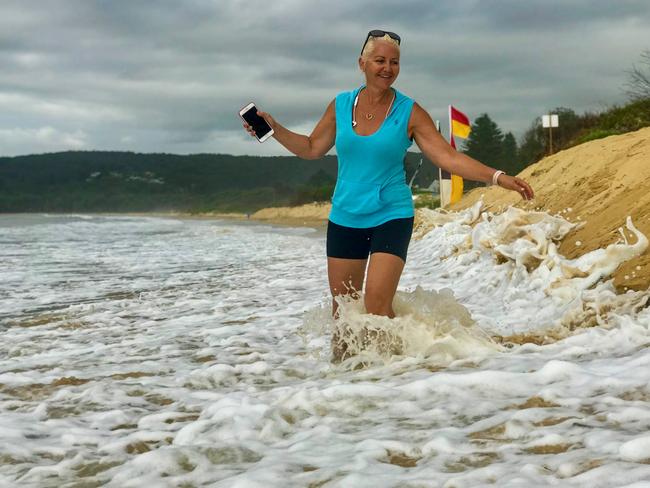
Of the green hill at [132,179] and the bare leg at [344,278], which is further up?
the green hill at [132,179]

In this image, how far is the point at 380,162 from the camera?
4.20m

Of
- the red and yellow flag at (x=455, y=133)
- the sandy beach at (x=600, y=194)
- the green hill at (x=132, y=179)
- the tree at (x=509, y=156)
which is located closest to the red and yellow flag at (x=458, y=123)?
the red and yellow flag at (x=455, y=133)

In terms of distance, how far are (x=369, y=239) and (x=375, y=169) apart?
18.4 inches

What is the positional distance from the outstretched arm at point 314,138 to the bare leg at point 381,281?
0.85 m

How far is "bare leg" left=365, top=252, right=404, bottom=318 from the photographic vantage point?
422 centimetres

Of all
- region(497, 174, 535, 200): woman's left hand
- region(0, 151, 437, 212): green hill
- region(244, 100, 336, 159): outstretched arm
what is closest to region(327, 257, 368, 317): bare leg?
region(244, 100, 336, 159): outstretched arm

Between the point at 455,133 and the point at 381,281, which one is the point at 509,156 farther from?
the point at 381,281

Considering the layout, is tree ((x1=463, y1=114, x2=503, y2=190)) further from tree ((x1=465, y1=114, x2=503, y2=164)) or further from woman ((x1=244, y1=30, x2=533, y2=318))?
woman ((x1=244, y1=30, x2=533, y2=318))

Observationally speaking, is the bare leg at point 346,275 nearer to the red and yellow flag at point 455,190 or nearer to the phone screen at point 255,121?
the phone screen at point 255,121

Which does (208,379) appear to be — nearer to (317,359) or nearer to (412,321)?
(317,359)

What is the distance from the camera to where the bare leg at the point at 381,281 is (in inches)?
166

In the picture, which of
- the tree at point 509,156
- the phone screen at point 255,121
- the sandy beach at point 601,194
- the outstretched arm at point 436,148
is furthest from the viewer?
the tree at point 509,156

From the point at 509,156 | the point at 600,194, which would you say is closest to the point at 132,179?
the point at 509,156

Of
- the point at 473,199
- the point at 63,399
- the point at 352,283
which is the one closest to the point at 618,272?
the point at 352,283
